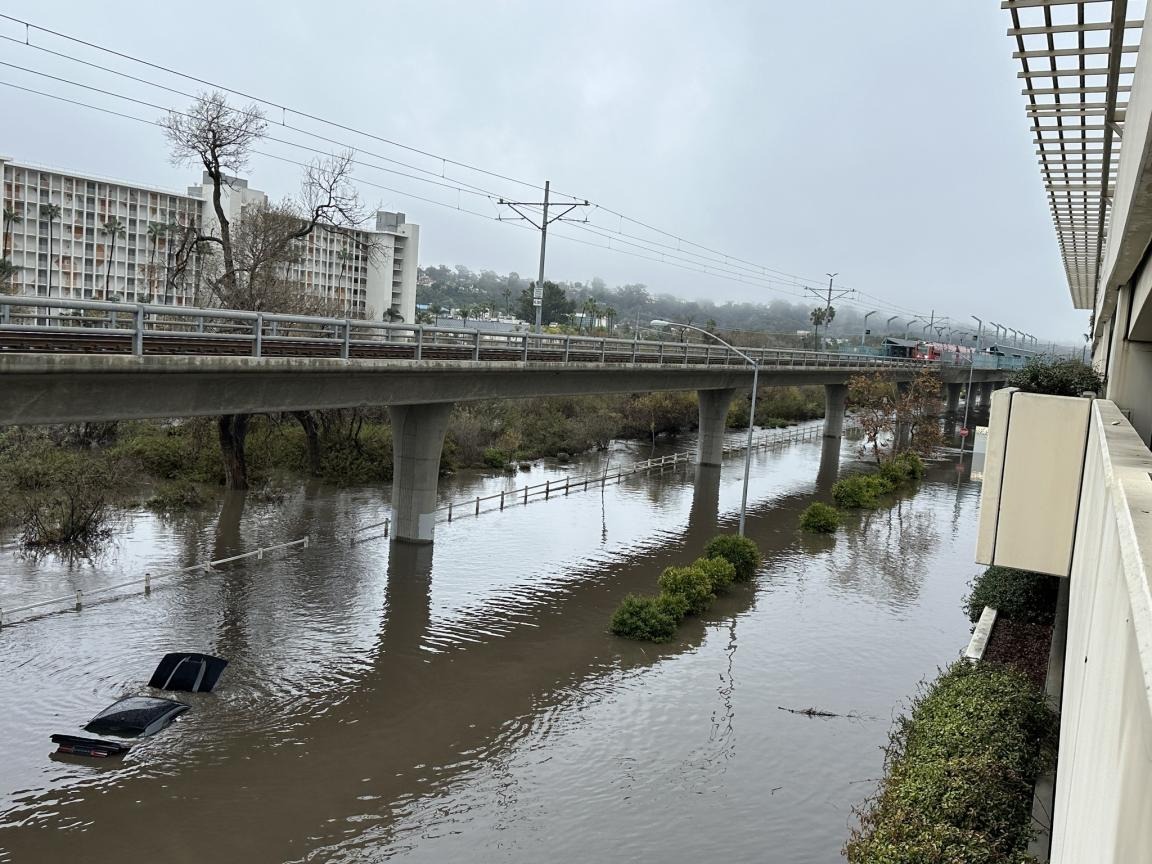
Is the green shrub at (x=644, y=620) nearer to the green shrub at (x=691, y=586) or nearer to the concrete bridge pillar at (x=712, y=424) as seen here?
the green shrub at (x=691, y=586)

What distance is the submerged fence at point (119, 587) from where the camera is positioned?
20822 millimetres

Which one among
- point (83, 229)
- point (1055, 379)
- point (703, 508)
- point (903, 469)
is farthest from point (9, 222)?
point (1055, 379)

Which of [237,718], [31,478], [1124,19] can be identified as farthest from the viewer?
[31,478]

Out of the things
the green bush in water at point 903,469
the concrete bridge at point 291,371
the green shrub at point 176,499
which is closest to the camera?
the concrete bridge at point 291,371

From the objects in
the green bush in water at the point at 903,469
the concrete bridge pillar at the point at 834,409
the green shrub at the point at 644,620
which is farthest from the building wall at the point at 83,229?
the green shrub at the point at 644,620

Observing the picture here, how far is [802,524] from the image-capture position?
37406 millimetres

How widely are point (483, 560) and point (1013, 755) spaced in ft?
60.6

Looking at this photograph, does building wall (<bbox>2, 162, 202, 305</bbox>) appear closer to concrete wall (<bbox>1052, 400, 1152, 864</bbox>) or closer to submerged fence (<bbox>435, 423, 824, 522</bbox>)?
submerged fence (<bbox>435, 423, 824, 522</bbox>)

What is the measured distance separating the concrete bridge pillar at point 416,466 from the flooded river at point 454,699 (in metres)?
0.84

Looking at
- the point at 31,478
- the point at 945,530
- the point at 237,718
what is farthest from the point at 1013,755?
the point at 31,478

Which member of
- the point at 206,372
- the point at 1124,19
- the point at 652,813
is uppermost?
the point at 1124,19

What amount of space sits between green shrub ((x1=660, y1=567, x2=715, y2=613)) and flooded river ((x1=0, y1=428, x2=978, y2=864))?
0.85 m

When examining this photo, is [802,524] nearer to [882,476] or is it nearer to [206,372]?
[882,476]

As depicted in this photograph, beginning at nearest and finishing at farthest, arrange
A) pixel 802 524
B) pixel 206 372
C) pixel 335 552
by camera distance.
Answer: pixel 206 372 → pixel 335 552 → pixel 802 524
